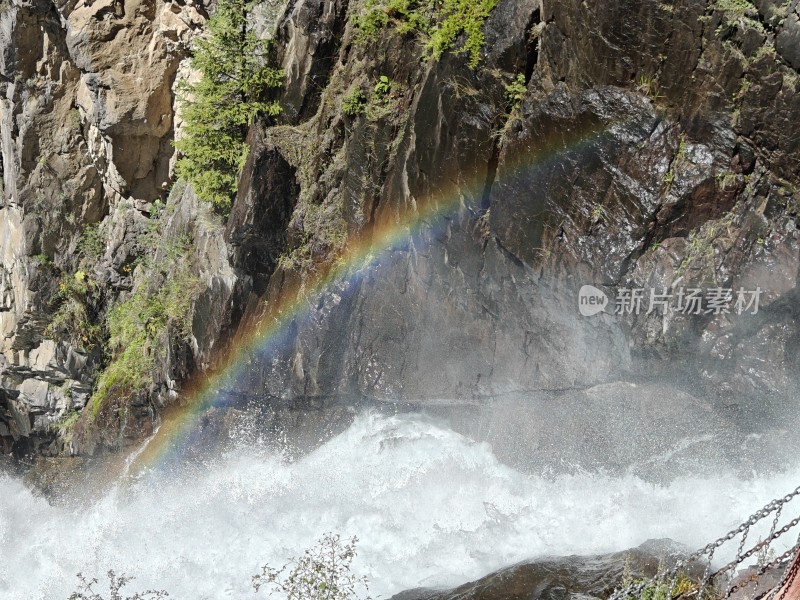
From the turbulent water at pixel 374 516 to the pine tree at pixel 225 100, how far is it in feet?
15.1

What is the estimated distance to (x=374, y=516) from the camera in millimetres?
9586

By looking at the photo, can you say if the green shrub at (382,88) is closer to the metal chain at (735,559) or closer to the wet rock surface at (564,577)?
the wet rock surface at (564,577)

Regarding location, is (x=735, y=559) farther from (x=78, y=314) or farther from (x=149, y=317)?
(x=78, y=314)

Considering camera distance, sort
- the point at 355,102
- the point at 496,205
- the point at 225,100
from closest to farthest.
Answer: the point at 496,205 < the point at 355,102 < the point at 225,100

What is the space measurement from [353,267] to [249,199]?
2.00m

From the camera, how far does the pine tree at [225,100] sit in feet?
35.1

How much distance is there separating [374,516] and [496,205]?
4551mm

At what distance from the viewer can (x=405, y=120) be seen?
9.47 m

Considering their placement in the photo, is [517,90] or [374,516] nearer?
[517,90]

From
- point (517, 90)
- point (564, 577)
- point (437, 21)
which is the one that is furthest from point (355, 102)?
point (564, 577)

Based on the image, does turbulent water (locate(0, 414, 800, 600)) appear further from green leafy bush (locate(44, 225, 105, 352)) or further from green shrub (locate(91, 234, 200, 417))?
green leafy bush (locate(44, 225, 105, 352))

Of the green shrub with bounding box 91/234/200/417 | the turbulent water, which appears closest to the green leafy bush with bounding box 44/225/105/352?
the green shrub with bounding box 91/234/200/417

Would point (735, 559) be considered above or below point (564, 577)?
above

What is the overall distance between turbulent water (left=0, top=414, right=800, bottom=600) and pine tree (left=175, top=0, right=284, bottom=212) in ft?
15.1
